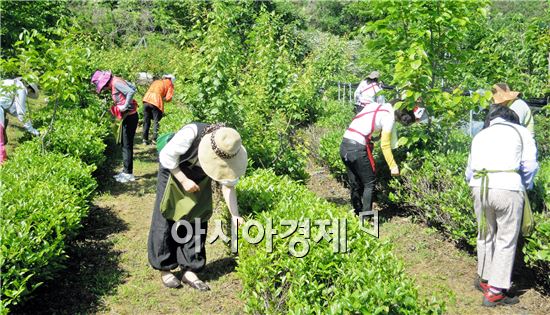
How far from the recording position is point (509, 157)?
3.92 metres

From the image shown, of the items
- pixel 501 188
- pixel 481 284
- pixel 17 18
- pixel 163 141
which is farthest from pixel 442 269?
pixel 17 18

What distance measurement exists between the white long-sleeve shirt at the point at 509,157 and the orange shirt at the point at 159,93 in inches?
273

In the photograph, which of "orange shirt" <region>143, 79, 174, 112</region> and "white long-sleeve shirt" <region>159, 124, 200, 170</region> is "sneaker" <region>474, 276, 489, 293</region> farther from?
"orange shirt" <region>143, 79, 174, 112</region>

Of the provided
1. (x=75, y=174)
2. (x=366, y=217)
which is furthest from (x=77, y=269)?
(x=366, y=217)

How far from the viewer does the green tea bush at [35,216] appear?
3.42 meters

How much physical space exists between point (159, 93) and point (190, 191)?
20.3 feet

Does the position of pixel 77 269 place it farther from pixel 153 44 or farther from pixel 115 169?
pixel 153 44

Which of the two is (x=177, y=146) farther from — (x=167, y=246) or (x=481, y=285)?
(x=481, y=285)

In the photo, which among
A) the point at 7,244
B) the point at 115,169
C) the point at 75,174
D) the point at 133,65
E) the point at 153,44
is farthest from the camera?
the point at 153,44

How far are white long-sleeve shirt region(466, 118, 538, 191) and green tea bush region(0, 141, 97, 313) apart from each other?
11.4ft

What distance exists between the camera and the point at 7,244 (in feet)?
11.5

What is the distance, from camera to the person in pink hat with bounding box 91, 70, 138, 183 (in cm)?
727

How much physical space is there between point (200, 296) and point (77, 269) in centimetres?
132

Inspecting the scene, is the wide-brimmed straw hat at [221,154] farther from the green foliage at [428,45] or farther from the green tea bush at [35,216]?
the green foliage at [428,45]
